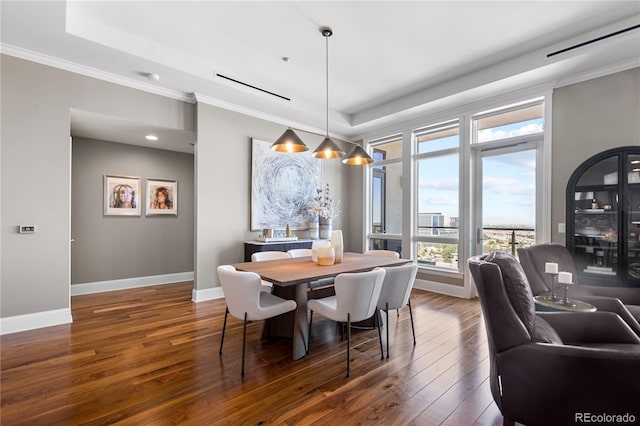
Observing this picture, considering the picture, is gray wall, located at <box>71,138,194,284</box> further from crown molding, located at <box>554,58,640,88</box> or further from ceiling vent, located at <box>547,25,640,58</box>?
crown molding, located at <box>554,58,640,88</box>

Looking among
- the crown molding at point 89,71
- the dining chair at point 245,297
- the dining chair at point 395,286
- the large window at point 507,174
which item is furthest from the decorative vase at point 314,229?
the dining chair at point 245,297

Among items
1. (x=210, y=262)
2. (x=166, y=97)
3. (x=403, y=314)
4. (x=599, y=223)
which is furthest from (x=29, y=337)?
(x=599, y=223)

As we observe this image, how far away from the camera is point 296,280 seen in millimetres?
2369

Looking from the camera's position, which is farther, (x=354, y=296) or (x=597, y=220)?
(x=597, y=220)

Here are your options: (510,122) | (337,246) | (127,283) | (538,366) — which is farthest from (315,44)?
(127,283)

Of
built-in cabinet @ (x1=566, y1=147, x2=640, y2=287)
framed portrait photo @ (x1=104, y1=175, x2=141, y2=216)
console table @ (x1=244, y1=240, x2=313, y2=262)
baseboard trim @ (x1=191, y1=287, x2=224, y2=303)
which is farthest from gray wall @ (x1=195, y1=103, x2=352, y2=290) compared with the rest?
built-in cabinet @ (x1=566, y1=147, x2=640, y2=287)

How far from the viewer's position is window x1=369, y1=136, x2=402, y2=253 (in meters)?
5.76

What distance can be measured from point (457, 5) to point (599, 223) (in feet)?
9.48

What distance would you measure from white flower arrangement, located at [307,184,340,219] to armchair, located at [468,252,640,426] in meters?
4.02

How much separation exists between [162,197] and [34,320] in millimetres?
2773

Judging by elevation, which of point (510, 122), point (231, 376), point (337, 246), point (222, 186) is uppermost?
point (510, 122)

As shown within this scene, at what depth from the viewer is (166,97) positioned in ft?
13.9

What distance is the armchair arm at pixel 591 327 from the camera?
72.9 inches

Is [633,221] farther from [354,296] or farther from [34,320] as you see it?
[34,320]
